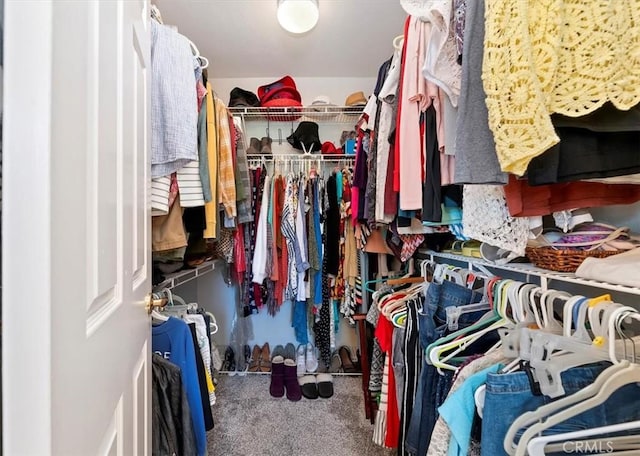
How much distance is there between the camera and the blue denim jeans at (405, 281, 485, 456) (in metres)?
0.83

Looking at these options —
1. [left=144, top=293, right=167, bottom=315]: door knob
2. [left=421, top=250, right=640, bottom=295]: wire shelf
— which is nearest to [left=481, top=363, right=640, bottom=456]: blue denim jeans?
[left=421, top=250, right=640, bottom=295]: wire shelf

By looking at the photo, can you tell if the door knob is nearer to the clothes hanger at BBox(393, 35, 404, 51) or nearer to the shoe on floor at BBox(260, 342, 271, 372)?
the clothes hanger at BBox(393, 35, 404, 51)

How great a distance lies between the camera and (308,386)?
1.83 metres

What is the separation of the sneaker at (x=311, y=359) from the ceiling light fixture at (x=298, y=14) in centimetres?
205

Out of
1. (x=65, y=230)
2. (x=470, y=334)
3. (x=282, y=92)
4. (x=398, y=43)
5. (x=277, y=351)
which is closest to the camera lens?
(x=65, y=230)

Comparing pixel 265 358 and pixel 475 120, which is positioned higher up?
pixel 475 120

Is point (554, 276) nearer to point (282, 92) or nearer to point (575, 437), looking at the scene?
point (575, 437)

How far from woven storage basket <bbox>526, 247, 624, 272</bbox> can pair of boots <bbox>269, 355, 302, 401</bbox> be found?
1562mm

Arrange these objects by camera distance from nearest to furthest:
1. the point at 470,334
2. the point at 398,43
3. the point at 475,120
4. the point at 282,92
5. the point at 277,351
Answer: the point at 475,120
the point at 470,334
the point at 398,43
the point at 282,92
the point at 277,351

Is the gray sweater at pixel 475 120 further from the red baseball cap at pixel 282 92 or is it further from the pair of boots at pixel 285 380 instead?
the pair of boots at pixel 285 380

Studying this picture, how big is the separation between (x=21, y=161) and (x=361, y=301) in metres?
1.76

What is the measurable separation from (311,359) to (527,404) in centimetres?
173

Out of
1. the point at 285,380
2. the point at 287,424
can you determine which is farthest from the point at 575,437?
the point at 285,380

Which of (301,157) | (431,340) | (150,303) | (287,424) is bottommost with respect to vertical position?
(287,424)
